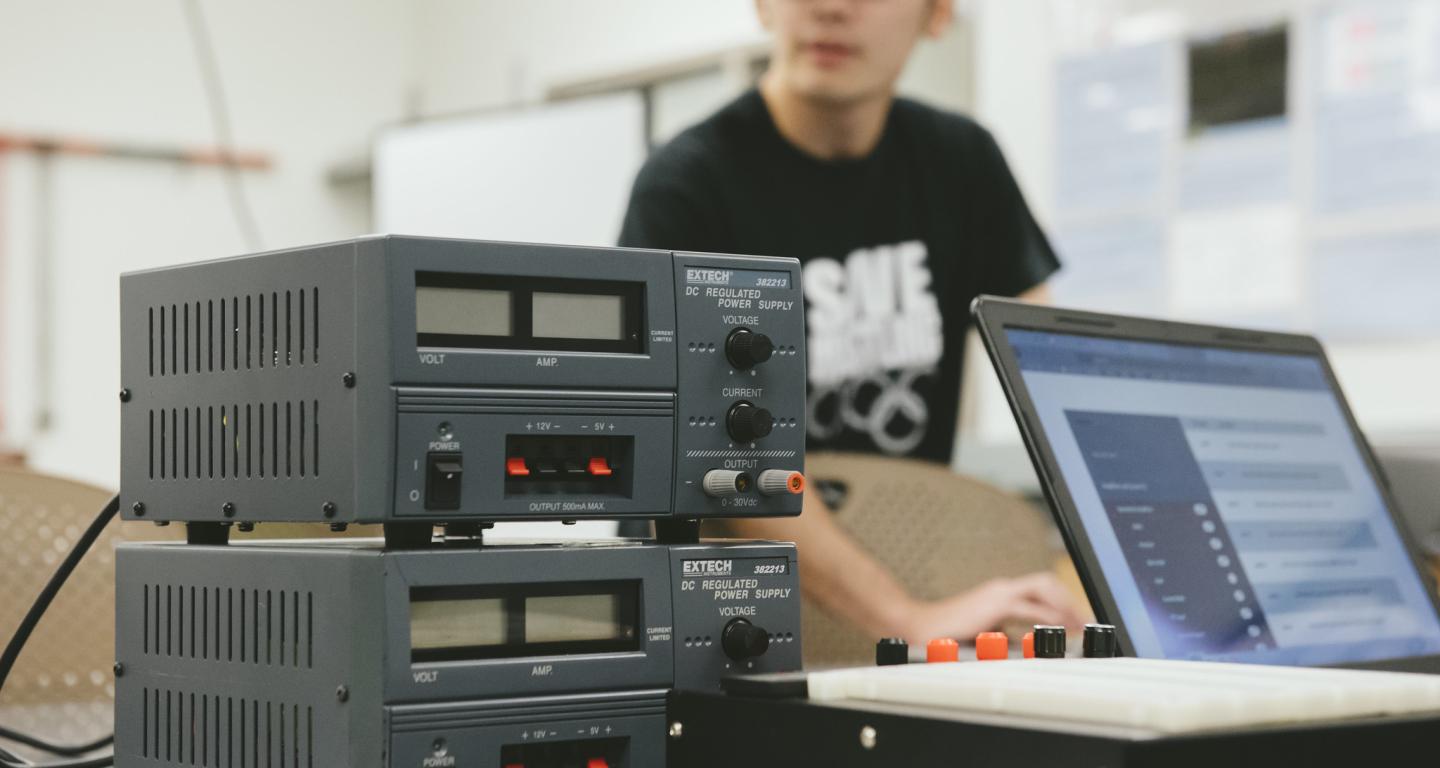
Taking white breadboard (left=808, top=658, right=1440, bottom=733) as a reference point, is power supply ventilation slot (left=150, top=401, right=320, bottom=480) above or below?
above

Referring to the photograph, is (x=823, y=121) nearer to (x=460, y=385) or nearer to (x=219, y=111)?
(x=460, y=385)

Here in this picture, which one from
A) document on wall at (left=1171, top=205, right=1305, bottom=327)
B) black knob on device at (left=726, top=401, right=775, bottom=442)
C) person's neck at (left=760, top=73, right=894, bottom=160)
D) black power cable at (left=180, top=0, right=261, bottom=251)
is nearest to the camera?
black knob on device at (left=726, top=401, right=775, bottom=442)

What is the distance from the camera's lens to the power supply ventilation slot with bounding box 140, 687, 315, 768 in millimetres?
673

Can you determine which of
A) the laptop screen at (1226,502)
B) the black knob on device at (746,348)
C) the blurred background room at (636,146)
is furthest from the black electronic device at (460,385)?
the blurred background room at (636,146)

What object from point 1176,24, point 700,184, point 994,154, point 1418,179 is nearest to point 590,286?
point 700,184

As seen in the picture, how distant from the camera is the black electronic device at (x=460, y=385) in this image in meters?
0.65

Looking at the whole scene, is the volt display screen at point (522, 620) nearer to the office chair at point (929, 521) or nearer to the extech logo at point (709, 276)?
the extech logo at point (709, 276)

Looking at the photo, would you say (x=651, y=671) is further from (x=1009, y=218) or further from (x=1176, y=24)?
(x=1176, y=24)

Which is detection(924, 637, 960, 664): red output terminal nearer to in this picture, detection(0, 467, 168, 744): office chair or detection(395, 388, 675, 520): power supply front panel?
detection(395, 388, 675, 520): power supply front panel

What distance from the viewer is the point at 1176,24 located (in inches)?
117

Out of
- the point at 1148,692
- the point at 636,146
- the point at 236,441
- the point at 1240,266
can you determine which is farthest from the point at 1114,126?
the point at 1148,692

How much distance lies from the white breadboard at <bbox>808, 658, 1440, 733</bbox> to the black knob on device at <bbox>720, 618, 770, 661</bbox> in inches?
A: 4.3

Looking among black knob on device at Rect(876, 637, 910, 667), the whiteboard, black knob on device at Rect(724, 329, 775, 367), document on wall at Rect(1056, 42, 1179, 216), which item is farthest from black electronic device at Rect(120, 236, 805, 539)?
the whiteboard

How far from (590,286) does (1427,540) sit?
1168 mm
